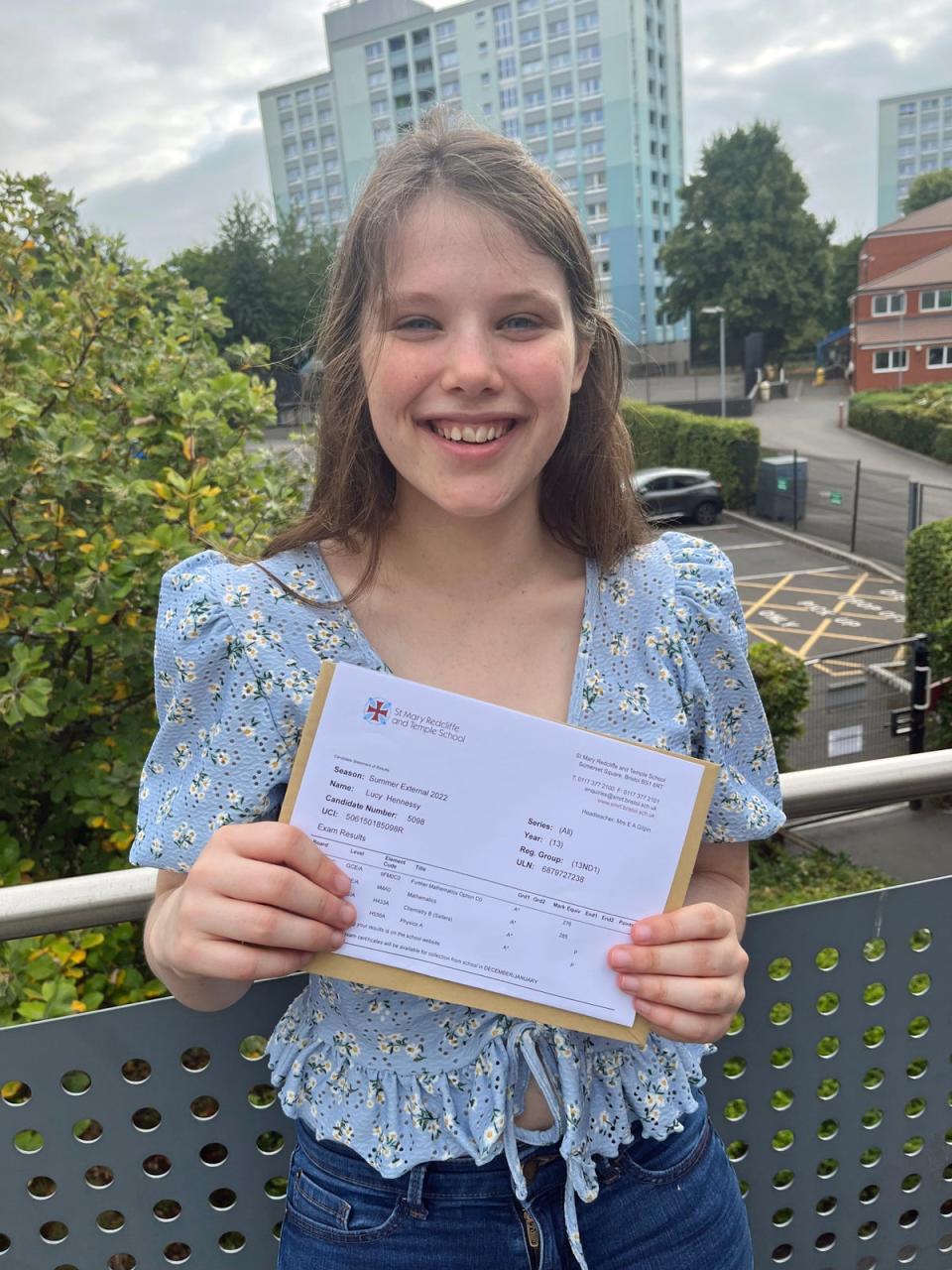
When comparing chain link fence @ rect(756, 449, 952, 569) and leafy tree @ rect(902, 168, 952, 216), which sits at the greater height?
leafy tree @ rect(902, 168, 952, 216)

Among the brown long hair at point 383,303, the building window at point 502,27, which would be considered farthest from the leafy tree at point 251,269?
the building window at point 502,27

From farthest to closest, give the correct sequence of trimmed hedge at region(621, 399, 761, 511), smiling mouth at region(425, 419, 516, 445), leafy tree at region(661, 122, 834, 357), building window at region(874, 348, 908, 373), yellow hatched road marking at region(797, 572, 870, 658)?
1. leafy tree at region(661, 122, 834, 357)
2. building window at region(874, 348, 908, 373)
3. trimmed hedge at region(621, 399, 761, 511)
4. yellow hatched road marking at region(797, 572, 870, 658)
5. smiling mouth at region(425, 419, 516, 445)

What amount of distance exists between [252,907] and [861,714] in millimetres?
8352

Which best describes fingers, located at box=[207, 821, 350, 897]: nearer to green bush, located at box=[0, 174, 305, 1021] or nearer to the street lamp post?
green bush, located at box=[0, 174, 305, 1021]

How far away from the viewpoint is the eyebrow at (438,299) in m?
0.80

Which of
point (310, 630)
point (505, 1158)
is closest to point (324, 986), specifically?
point (505, 1158)

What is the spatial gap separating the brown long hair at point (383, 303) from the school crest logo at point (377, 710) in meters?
0.16

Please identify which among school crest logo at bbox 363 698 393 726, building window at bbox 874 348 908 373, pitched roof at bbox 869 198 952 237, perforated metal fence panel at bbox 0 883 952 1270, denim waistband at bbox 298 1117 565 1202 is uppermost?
pitched roof at bbox 869 198 952 237

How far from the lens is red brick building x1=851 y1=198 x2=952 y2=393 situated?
60.2 ft

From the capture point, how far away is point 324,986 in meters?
0.86

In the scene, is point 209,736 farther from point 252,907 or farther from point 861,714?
point 861,714

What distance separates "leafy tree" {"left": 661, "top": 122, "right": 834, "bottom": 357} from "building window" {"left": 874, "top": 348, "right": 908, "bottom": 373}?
892 centimetres

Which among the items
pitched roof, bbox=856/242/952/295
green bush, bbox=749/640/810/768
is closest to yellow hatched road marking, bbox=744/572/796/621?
pitched roof, bbox=856/242/952/295

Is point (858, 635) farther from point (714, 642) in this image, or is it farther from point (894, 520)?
point (714, 642)
